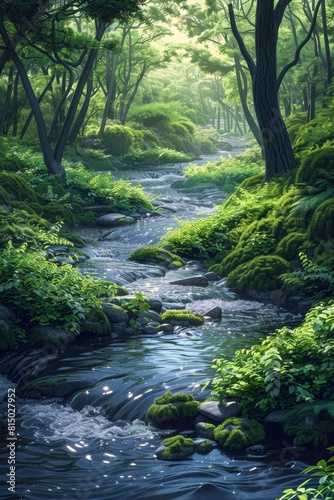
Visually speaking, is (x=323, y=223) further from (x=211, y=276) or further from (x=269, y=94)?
(x=269, y=94)

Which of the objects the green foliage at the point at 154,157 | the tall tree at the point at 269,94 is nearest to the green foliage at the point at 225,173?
the green foliage at the point at 154,157

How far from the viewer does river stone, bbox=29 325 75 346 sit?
10812 millimetres

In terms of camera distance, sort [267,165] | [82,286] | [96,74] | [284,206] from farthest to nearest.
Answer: [96,74]
[267,165]
[284,206]
[82,286]

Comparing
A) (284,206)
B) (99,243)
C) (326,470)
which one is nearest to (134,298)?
(284,206)

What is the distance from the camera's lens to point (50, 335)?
10859 mm

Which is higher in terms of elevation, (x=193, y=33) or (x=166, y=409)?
(x=193, y=33)

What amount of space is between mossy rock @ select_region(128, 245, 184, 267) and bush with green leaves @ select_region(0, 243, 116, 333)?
14.0 ft

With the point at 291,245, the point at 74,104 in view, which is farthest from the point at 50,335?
the point at 74,104

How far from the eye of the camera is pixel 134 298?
12352 mm

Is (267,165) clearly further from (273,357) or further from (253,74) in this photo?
(273,357)

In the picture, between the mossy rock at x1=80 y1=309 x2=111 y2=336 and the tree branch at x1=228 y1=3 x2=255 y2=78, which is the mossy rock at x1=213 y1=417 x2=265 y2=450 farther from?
the tree branch at x1=228 y1=3 x2=255 y2=78

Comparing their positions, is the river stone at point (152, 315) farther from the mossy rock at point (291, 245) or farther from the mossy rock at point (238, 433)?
the mossy rock at point (238, 433)

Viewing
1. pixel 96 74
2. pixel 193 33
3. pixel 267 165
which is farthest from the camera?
pixel 96 74

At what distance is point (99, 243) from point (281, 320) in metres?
7.88
